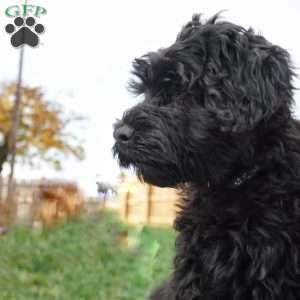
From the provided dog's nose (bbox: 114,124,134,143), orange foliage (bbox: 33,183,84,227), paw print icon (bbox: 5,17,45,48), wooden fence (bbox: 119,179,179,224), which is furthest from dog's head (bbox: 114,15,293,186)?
wooden fence (bbox: 119,179,179,224)

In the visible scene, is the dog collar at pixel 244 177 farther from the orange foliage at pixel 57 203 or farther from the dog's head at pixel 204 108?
the orange foliage at pixel 57 203

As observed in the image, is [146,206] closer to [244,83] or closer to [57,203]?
[57,203]

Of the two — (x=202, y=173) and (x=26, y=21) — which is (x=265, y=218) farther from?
(x=26, y=21)

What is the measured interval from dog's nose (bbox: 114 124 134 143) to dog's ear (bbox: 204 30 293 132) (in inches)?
15.6

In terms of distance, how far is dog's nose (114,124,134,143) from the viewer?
131 inches

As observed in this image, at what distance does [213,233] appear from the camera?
3.58 m

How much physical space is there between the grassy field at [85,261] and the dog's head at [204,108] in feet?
7.69

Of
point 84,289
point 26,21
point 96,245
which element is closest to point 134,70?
point 26,21

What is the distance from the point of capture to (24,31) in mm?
6328

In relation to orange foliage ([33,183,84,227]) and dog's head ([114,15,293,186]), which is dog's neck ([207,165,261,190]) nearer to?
dog's head ([114,15,293,186])

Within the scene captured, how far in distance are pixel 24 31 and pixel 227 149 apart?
3.45 m

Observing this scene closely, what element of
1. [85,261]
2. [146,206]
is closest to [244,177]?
[85,261]

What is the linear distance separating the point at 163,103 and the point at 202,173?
39 centimetres

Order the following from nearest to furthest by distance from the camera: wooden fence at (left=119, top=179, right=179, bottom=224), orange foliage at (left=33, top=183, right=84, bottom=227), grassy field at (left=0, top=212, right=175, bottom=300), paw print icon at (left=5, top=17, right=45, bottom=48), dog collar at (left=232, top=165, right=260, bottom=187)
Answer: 1. dog collar at (left=232, top=165, right=260, bottom=187)
2. paw print icon at (left=5, top=17, right=45, bottom=48)
3. grassy field at (left=0, top=212, right=175, bottom=300)
4. orange foliage at (left=33, top=183, right=84, bottom=227)
5. wooden fence at (left=119, top=179, right=179, bottom=224)
